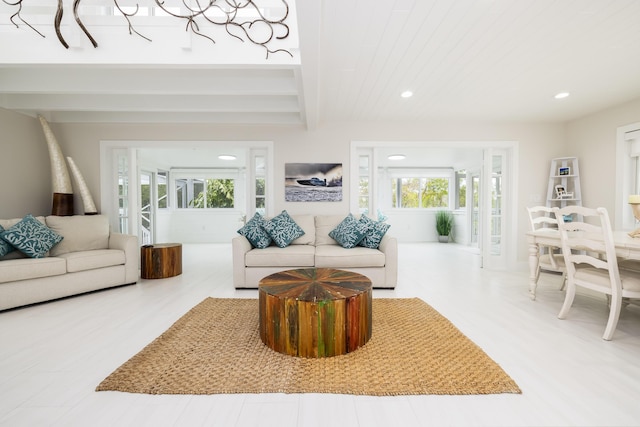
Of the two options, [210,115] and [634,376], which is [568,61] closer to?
[634,376]

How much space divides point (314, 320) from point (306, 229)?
2.28 meters

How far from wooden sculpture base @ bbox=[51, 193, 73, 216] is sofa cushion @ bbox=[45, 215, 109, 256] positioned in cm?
48

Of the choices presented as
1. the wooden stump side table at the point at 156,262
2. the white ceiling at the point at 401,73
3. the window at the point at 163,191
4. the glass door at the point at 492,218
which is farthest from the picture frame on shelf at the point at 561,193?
the window at the point at 163,191

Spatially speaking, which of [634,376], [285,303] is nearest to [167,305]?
[285,303]

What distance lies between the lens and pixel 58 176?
408 centimetres

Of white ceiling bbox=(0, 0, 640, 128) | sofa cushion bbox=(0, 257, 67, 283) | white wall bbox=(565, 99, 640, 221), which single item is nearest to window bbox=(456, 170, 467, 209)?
white wall bbox=(565, 99, 640, 221)

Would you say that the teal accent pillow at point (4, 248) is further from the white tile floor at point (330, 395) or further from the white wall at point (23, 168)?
the white wall at point (23, 168)

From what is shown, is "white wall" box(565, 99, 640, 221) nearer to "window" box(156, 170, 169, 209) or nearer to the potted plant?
the potted plant

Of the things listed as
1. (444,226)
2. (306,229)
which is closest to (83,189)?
(306,229)

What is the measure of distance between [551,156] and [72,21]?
243 inches

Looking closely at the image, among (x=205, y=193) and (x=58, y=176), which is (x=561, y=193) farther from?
(x=205, y=193)

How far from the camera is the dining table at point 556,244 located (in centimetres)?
204

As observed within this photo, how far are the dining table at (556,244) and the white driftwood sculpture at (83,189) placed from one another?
18.3 ft

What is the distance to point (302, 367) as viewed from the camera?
5.84 ft
